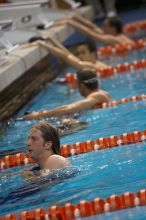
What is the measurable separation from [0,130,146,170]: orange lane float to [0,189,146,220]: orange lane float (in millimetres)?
1829

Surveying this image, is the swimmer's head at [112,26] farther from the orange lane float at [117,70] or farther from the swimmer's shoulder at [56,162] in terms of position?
the swimmer's shoulder at [56,162]

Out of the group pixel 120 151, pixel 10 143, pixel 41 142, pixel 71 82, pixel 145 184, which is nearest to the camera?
pixel 145 184

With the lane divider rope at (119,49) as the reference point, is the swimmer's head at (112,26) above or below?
above

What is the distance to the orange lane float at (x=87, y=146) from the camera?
705cm

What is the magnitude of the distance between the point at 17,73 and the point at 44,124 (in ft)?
12.8

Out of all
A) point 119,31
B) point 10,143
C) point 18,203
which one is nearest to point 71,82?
point 119,31

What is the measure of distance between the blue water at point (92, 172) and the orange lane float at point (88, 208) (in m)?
0.07

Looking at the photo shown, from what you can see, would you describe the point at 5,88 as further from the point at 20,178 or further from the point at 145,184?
the point at 145,184

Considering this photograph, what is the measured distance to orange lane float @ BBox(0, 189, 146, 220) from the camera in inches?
203

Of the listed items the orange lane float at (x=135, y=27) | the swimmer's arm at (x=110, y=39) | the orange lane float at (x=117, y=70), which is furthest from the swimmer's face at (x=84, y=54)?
the orange lane float at (x=135, y=27)

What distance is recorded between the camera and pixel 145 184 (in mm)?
5645

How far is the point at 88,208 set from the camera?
5.19 m

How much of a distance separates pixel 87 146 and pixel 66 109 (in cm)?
165

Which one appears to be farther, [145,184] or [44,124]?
[44,124]
